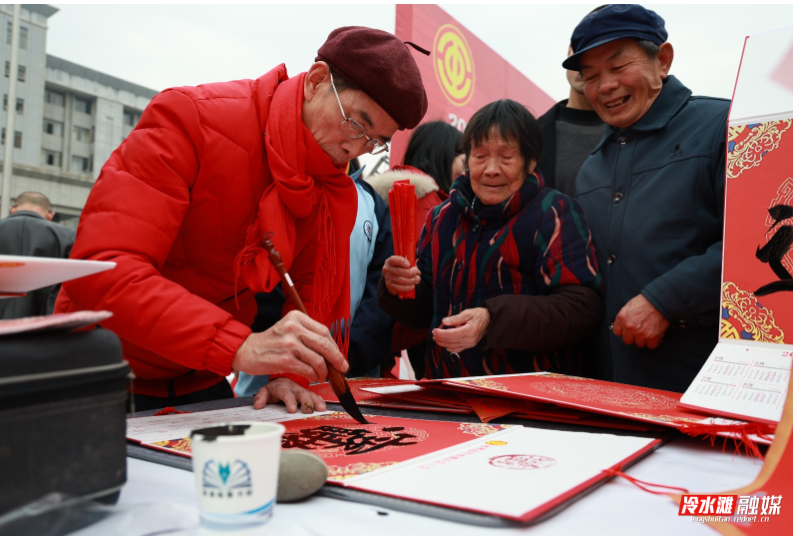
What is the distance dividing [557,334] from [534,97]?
526cm

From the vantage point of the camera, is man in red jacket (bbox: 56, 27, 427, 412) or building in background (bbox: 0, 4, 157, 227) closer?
man in red jacket (bbox: 56, 27, 427, 412)

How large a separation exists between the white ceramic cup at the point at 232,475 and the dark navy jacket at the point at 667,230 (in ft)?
4.19

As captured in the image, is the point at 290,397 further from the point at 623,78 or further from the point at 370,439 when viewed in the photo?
the point at 623,78

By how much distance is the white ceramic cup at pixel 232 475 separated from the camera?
21.1 inches

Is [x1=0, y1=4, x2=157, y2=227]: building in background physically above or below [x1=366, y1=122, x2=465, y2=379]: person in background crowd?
above

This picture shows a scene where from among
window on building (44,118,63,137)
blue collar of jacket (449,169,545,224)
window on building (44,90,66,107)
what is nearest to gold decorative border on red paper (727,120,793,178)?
blue collar of jacket (449,169,545,224)

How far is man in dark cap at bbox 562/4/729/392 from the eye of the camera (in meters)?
1.54

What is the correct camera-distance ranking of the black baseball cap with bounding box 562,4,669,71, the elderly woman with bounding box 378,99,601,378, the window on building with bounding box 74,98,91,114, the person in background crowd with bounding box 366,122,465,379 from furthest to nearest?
1. the window on building with bounding box 74,98,91,114
2. the person in background crowd with bounding box 366,122,465,379
3. the black baseball cap with bounding box 562,4,669,71
4. the elderly woman with bounding box 378,99,601,378

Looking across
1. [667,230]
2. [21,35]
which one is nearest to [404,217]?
[667,230]

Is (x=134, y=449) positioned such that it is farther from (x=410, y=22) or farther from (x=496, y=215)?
(x=410, y=22)

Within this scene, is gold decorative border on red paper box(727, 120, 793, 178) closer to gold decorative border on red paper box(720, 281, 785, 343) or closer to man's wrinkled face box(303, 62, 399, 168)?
gold decorative border on red paper box(720, 281, 785, 343)

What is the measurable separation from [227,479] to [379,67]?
3.40 ft

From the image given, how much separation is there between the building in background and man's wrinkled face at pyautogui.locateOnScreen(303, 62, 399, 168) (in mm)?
2913

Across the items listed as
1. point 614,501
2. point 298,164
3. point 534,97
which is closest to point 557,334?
point 298,164
